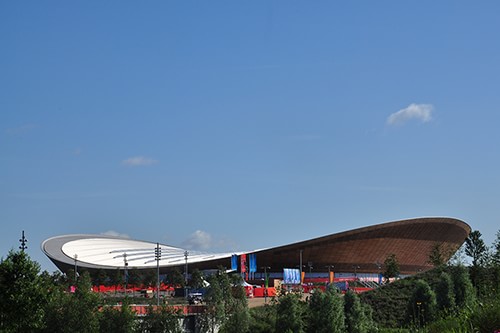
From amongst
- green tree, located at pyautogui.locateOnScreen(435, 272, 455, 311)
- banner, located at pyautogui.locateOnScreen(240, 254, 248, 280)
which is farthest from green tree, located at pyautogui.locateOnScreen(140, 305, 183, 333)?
banner, located at pyautogui.locateOnScreen(240, 254, 248, 280)

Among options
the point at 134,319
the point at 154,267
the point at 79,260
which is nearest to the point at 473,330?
the point at 134,319

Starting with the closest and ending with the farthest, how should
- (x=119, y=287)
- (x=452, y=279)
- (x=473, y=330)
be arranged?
(x=473, y=330) < (x=452, y=279) < (x=119, y=287)

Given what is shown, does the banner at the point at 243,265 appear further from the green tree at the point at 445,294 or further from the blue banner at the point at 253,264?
the green tree at the point at 445,294

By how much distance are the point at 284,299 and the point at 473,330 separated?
16836 millimetres

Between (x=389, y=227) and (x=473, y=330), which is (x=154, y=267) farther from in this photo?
(x=473, y=330)

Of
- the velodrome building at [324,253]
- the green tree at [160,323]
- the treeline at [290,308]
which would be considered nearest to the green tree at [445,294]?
the treeline at [290,308]

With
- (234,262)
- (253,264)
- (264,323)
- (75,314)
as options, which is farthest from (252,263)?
(264,323)

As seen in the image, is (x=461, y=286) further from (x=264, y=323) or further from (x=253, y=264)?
(x=253, y=264)

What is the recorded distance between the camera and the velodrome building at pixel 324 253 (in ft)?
335

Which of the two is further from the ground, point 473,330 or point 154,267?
point 154,267

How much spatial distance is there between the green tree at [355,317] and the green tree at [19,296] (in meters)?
12.6

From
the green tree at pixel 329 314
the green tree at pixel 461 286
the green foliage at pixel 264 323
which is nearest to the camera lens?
the green tree at pixel 329 314

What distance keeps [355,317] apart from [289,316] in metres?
2.77

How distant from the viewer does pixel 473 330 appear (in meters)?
14.5
